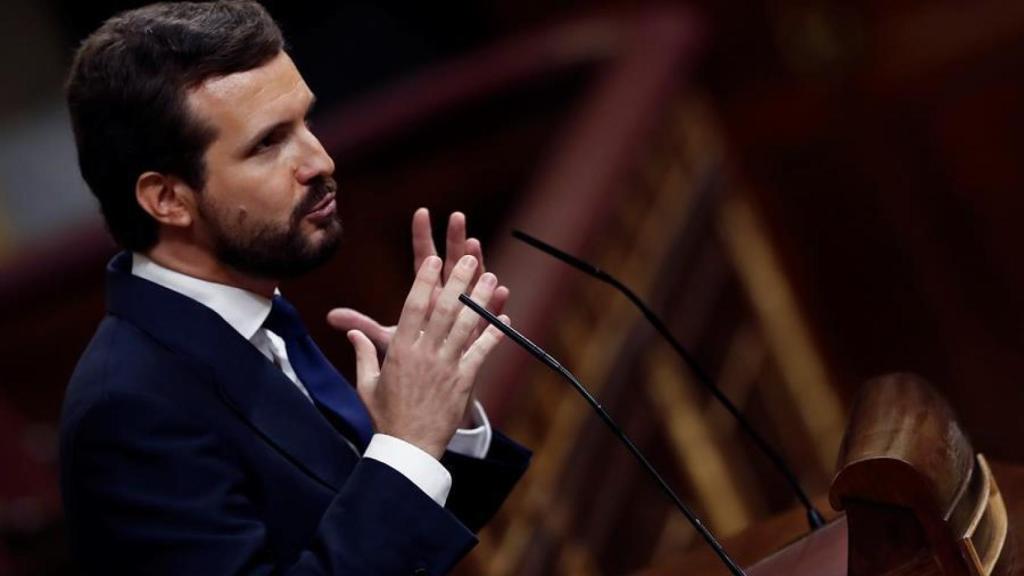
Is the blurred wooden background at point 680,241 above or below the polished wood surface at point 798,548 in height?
below

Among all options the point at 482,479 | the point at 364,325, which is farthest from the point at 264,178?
the point at 482,479

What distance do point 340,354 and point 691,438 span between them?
0.77 m

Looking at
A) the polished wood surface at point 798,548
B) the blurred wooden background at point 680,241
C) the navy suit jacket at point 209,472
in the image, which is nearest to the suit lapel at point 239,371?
the navy suit jacket at point 209,472

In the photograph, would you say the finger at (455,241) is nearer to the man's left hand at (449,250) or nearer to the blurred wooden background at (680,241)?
the man's left hand at (449,250)

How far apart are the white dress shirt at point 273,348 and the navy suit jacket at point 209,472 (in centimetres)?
1

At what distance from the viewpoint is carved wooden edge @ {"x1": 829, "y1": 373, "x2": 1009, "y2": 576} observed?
1.30m

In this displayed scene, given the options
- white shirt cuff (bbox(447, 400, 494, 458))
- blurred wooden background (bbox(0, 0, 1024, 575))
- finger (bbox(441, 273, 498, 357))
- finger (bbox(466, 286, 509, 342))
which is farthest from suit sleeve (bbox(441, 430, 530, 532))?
blurred wooden background (bbox(0, 0, 1024, 575))

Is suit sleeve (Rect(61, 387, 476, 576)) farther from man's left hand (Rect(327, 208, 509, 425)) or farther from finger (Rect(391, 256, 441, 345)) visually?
man's left hand (Rect(327, 208, 509, 425))

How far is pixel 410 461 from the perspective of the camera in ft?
4.39

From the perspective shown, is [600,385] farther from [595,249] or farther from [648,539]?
[648,539]

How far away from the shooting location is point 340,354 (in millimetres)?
3387

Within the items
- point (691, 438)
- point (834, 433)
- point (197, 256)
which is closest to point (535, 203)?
point (691, 438)

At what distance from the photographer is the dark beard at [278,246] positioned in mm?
1408

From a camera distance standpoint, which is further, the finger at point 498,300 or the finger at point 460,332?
the finger at point 498,300
